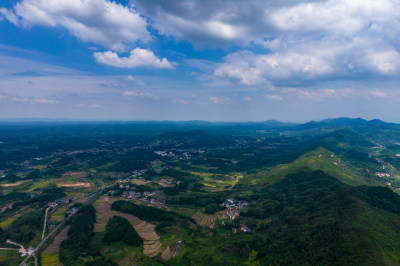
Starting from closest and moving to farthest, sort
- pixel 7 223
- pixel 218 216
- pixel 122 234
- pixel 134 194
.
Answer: pixel 122 234
pixel 7 223
pixel 218 216
pixel 134 194

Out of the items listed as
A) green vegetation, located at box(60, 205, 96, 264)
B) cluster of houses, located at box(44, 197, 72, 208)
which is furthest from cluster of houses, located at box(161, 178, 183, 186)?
green vegetation, located at box(60, 205, 96, 264)

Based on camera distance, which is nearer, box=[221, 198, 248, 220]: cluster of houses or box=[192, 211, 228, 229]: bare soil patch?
box=[192, 211, 228, 229]: bare soil patch

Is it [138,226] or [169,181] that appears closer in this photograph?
[138,226]

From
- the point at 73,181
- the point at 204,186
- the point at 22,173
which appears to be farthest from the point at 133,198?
the point at 22,173

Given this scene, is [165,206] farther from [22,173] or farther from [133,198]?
[22,173]

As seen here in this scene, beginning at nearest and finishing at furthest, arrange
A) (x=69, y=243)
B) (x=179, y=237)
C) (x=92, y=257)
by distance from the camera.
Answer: (x=92, y=257) < (x=69, y=243) < (x=179, y=237)

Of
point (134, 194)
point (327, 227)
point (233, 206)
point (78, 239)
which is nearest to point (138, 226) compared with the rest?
point (78, 239)

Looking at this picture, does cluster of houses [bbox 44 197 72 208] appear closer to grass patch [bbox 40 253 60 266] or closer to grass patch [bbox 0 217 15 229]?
grass patch [bbox 0 217 15 229]

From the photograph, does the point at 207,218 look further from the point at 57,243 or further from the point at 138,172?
the point at 138,172
